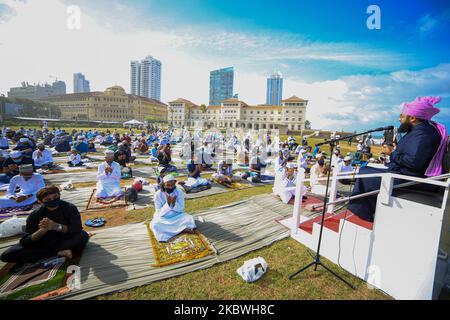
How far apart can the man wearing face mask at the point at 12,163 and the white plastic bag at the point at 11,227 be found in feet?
11.9

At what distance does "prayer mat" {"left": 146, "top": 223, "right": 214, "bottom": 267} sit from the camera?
3.36 m

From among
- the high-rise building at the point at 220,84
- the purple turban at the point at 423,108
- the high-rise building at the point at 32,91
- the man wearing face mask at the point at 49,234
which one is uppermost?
the high-rise building at the point at 220,84

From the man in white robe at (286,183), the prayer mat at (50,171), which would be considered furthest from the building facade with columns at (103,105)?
the man in white robe at (286,183)

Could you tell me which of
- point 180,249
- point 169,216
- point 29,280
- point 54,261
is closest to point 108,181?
point 169,216

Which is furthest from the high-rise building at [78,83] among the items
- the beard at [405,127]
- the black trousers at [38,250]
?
the beard at [405,127]

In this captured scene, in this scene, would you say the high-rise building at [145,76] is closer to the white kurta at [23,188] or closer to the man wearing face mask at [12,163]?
the man wearing face mask at [12,163]

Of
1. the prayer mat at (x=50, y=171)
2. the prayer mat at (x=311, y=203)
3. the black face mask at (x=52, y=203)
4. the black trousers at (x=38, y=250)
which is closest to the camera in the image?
the black trousers at (x=38, y=250)

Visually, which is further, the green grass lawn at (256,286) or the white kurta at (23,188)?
the white kurta at (23,188)

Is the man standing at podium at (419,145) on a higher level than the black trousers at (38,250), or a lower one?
higher

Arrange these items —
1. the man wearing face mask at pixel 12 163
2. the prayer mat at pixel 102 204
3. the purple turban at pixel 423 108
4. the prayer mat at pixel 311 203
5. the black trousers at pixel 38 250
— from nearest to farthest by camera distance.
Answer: the purple turban at pixel 423 108 → the black trousers at pixel 38 250 → the prayer mat at pixel 102 204 → the prayer mat at pixel 311 203 → the man wearing face mask at pixel 12 163

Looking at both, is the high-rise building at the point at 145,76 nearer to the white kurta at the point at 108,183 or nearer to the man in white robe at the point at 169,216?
the white kurta at the point at 108,183

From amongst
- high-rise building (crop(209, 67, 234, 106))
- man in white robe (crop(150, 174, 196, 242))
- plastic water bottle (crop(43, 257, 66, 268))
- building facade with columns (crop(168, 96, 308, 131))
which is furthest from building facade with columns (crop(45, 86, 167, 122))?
plastic water bottle (crop(43, 257, 66, 268))

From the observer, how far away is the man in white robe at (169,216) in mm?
3959

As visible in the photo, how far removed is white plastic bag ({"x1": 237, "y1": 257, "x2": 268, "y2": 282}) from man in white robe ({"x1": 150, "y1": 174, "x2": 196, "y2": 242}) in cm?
150
